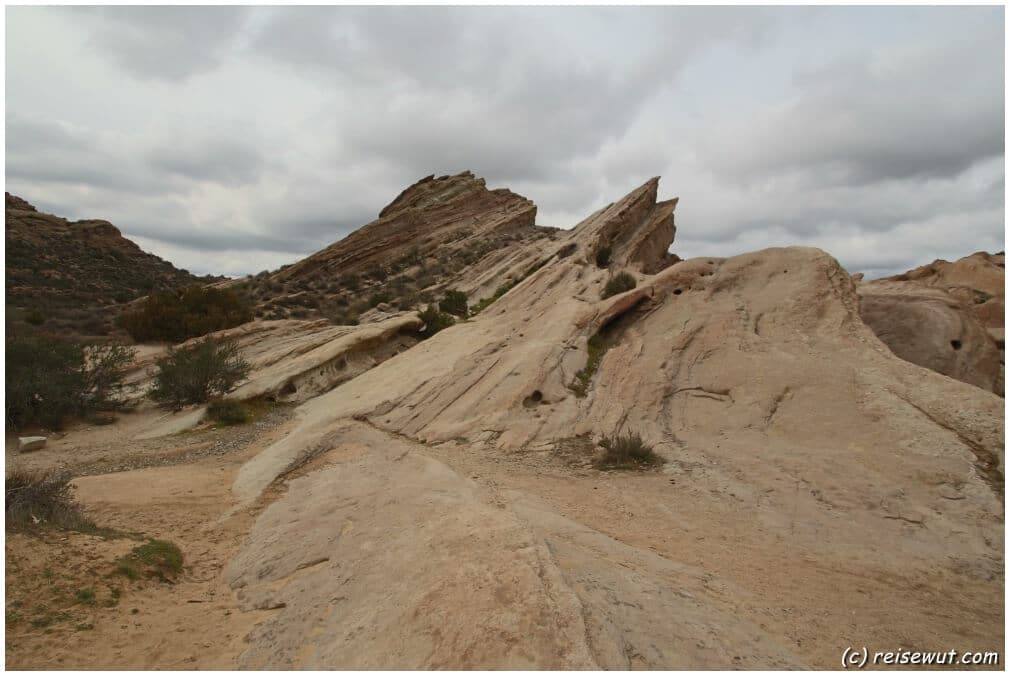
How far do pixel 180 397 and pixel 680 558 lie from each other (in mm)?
15682

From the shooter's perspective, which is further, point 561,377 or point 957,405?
point 561,377

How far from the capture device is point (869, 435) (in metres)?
8.52

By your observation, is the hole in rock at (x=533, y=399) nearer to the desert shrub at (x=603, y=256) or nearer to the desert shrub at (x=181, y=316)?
the desert shrub at (x=603, y=256)

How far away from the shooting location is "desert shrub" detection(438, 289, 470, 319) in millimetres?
26375

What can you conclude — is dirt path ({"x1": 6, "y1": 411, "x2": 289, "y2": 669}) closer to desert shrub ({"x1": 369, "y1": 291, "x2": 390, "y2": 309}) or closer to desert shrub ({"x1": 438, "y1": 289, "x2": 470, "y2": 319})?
desert shrub ({"x1": 438, "y1": 289, "x2": 470, "y2": 319})

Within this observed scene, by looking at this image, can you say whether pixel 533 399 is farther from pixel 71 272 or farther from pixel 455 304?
pixel 71 272

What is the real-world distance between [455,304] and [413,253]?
1576 cm

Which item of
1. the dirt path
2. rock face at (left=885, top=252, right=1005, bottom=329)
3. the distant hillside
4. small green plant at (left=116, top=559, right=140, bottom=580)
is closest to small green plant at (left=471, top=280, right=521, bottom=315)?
rock face at (left=885, top=252, right=1005, bottom=329)

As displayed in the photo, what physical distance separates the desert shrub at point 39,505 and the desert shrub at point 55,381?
899cm

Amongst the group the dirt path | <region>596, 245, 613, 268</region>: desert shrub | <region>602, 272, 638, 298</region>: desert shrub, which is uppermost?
<region>596, 245, 613, 268</region>: desert shrub

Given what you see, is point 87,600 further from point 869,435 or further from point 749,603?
point 869,435

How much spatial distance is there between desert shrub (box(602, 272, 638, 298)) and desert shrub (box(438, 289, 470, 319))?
382 inches

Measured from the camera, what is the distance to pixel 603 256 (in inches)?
1101

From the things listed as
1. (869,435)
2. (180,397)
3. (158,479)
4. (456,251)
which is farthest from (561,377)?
(456,251)
